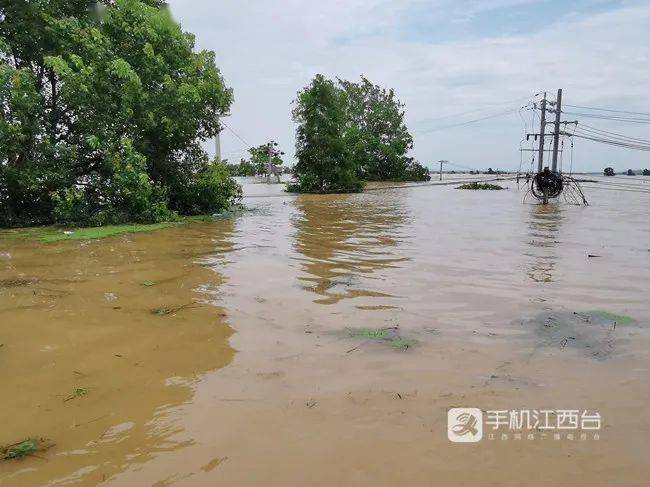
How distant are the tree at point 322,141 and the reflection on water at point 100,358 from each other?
1048 inches

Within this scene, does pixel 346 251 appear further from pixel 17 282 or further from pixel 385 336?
pixel 17 282

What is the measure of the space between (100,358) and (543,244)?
930 cm

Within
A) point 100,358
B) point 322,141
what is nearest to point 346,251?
point 100,358

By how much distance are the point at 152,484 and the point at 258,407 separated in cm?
93

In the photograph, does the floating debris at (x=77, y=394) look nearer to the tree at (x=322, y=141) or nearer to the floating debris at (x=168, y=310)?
the floating debris at (x=168, y=310)

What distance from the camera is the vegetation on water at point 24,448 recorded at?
109 inches

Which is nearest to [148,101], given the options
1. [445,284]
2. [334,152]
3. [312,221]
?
[312,221]

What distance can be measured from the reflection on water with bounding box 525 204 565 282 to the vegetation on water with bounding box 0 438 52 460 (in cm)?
626

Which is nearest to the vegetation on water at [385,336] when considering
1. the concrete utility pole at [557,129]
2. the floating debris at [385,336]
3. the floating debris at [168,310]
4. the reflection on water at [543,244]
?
the floating debris at [385,336]

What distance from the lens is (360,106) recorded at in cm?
5606

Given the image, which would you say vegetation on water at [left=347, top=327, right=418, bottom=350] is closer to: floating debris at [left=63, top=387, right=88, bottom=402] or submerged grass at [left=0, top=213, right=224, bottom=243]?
floating debris at [left=63, top=387, right=88, bottom=402]

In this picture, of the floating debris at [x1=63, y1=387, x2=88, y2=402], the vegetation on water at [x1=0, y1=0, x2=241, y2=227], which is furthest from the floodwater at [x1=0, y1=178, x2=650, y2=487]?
the vegetation on water at [x1=0, y1=0, x2=241, y2=227]

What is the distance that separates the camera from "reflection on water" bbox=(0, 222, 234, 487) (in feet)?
9.34

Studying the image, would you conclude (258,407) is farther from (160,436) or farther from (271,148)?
(271,148)
